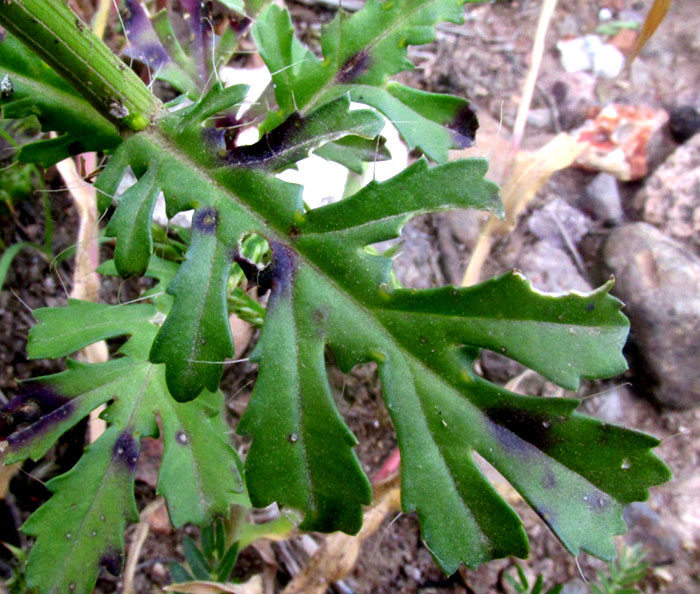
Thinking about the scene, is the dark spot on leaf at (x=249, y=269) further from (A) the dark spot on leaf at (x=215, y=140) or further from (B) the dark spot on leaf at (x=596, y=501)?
(B) the dark spot on leaf at (x=596, y=501)

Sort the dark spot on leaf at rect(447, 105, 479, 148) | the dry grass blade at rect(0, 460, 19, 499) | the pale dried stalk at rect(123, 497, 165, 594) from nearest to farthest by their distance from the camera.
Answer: the dark spot on leaf at rect(447, 105, 479, 148) → the dry grass blade at rect(0, 460, 19, 499) → the pale dried stalk at rect(123, 497, 165, 594)

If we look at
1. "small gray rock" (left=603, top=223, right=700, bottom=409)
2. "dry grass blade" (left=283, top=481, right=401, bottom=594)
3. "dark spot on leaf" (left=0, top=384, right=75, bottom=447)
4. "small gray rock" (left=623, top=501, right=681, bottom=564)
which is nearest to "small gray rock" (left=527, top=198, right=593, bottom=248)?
"small gray rock" (left=603, top=223, right=700, bottom=409)

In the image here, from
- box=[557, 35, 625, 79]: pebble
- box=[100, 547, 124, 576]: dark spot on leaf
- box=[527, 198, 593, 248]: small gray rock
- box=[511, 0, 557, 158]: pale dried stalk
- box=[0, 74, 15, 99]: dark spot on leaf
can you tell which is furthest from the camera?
box=[557, 35, 625, 79]: pebble

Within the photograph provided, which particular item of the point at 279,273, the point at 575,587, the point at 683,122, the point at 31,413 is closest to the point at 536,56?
the point at 683,122

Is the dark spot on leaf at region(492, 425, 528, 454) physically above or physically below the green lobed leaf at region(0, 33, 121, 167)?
below

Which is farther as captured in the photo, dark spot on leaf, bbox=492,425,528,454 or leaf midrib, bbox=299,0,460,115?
leaf midrib, bbox=299,0,460,115

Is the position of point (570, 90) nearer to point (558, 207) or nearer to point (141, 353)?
point (558, 207)

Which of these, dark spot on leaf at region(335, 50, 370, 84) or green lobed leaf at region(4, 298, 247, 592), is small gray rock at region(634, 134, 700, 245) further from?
green lobed leaf at region(4, 298, 247, 592)
